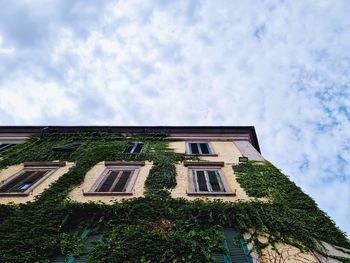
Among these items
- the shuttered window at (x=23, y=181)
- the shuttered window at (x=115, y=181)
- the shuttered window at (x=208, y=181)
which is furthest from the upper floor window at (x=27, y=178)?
the shuttered window at (x=208, y=181)

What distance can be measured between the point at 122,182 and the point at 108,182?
525 mm

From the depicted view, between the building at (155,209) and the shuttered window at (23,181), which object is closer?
the building at (155,209)

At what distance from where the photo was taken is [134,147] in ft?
42.3

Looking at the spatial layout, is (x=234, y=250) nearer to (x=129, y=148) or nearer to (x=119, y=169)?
(x=119, y=169)

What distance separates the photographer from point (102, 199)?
837 centimetres

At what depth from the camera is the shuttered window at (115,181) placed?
9047 mm

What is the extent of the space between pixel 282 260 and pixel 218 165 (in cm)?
520

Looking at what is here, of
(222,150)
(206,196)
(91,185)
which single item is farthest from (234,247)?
(222,150)

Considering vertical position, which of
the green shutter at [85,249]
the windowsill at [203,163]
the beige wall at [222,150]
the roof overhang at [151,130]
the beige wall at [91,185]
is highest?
the roof overhang at [151,130]

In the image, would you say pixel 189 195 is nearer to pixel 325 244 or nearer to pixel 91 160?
pixel 325 244

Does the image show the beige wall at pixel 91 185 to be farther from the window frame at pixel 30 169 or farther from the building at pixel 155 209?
the window frame at pixel 30 169

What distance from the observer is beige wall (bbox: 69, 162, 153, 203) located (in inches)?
329

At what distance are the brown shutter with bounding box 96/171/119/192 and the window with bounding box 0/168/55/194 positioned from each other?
7.58 feet

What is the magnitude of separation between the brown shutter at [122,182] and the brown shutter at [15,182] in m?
3.59
